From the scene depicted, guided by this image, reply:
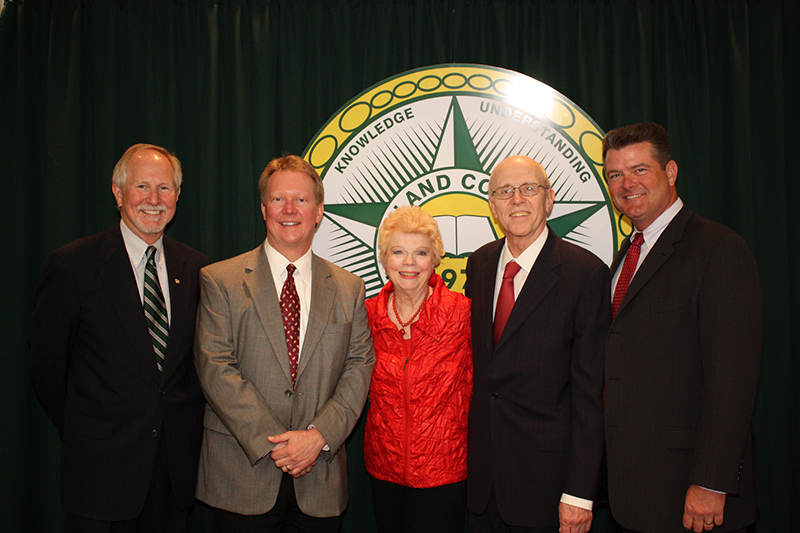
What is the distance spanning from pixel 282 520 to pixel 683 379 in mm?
1670

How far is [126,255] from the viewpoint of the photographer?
2.06 m

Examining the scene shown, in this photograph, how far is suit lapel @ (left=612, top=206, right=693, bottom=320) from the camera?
6.16 feet

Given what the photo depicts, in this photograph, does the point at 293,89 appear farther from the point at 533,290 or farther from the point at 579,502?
the point at 579,502

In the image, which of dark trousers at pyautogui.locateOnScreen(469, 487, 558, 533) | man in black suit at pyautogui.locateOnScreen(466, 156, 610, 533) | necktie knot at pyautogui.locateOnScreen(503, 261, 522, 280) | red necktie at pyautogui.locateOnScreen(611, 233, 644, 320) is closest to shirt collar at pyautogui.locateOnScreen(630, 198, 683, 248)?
red necktie at pyautogui.locateOnScreen(611, 233, 644, 320)

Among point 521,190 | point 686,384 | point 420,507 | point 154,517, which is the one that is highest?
point 521,190

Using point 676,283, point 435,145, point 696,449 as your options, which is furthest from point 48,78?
point 696,449

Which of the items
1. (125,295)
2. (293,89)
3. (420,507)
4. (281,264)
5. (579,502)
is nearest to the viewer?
(579,502)

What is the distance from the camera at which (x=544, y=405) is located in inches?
73.2

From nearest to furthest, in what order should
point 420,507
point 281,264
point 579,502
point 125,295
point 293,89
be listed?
point 579,502 < point 420,507 < point 125,295 < point 281,264 < point 293,89

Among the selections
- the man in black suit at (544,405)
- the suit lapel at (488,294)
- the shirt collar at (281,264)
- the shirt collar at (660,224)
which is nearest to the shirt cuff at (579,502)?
the man in black suit at (544,405)

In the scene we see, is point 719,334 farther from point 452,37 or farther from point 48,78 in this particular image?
point 48,78

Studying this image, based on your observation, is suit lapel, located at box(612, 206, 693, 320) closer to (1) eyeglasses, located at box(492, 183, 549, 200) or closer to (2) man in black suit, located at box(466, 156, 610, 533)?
(2) man in black suit, located at box(466, 156, 610, 533)

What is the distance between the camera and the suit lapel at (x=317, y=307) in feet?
6.41

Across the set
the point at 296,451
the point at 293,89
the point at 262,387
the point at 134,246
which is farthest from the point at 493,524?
the point at 293,89
